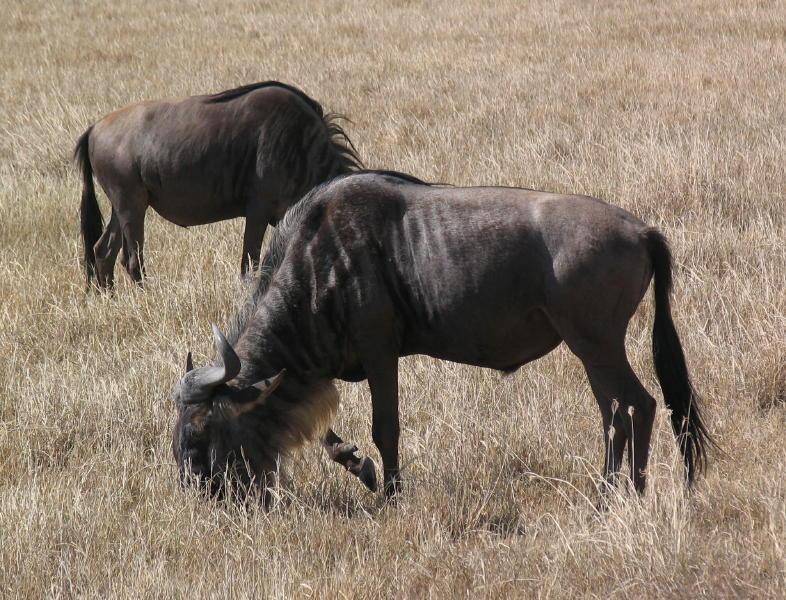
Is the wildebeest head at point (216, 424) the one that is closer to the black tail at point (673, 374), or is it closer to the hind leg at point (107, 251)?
the black tail at point (673, 374)

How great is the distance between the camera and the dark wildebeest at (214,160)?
23.9 feet

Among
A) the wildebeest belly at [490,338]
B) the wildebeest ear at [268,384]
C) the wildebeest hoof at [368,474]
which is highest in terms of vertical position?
the wildebeest belly at [490,338]

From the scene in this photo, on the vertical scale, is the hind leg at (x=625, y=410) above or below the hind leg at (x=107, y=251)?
above

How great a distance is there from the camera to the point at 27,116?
12484 mm

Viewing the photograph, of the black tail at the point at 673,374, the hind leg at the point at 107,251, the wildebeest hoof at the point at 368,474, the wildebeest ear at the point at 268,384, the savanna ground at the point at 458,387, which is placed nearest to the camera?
the savanna ground at the point at 458,387

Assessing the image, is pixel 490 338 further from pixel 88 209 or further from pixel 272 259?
pixel 88 209

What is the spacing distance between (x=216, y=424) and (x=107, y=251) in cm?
391

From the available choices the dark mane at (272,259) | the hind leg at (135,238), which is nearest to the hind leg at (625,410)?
the dark mane at (272,259)

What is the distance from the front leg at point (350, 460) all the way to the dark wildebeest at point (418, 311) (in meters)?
0.07

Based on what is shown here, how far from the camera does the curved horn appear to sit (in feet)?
13.7

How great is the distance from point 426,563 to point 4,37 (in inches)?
682

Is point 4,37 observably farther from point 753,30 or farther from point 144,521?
point 144,521

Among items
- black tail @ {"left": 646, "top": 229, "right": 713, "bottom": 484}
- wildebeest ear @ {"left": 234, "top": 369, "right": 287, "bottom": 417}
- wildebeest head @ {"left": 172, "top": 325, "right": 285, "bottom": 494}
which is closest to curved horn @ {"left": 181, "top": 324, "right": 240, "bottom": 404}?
wildebeest head @ {"left": 172, "top": 325, "right": 285, "bottom": 494}

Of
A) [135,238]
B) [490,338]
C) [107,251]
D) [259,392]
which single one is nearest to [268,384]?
[259,392]
